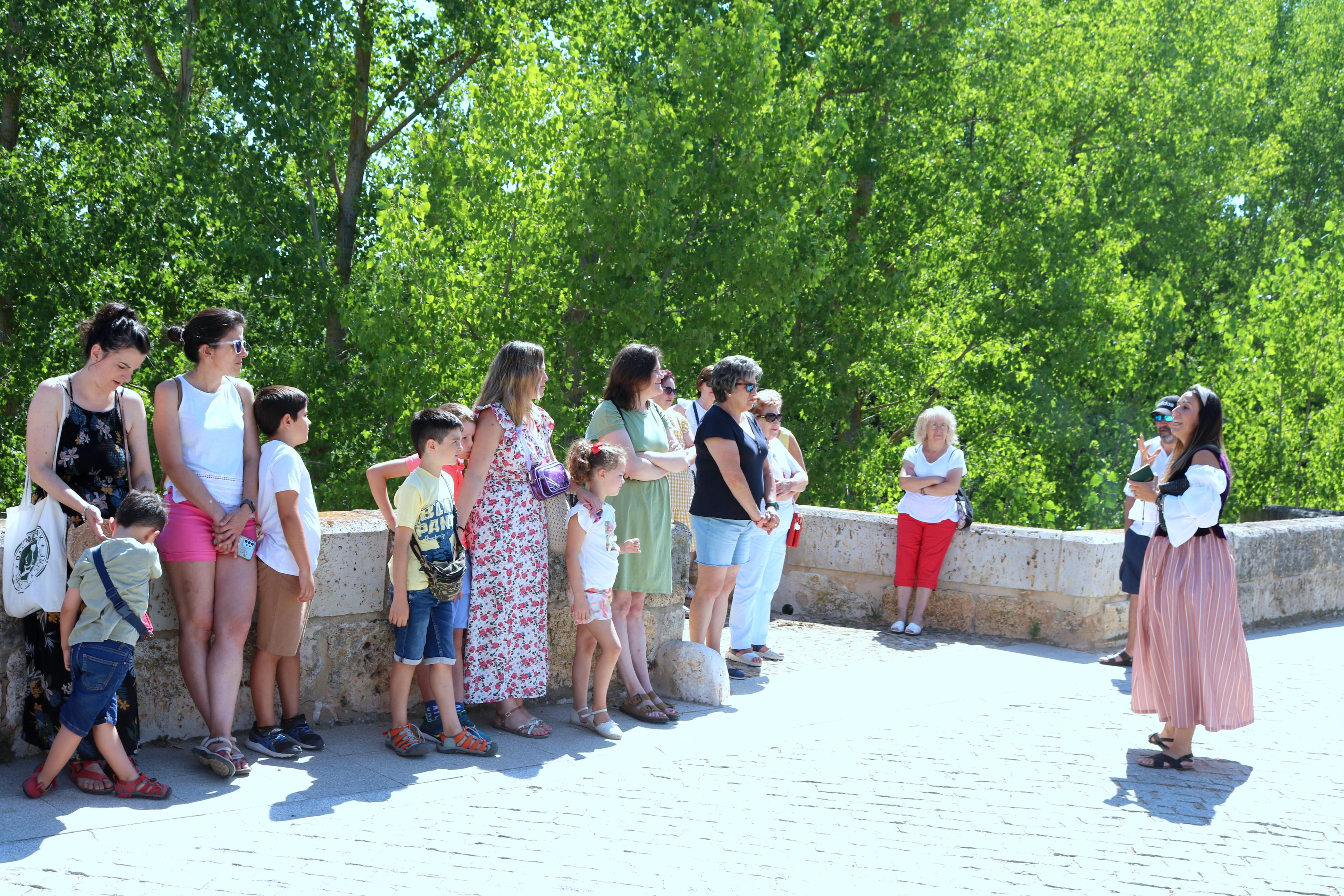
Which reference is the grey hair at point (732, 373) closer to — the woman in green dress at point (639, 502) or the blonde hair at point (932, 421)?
the woman in green dress at point (639, 502)

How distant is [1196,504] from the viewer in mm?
5453

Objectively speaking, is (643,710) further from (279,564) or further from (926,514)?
(926,514)

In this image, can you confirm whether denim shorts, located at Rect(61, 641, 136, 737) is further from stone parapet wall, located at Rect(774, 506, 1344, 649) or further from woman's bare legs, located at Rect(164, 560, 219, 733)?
stone parapet wall, located at Rect(774, 506, 1344, 649)

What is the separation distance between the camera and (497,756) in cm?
502

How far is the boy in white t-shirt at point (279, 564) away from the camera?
4703mm

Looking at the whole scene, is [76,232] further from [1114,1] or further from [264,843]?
[1114,1]

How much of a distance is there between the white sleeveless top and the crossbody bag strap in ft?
1.67

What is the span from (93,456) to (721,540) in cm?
315

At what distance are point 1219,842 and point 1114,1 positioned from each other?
21.5 m

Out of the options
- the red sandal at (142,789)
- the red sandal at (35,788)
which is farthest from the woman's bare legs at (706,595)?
the red sandal at (35,788)

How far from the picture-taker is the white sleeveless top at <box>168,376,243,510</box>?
4602mm

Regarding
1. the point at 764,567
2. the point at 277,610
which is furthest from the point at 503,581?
the point at 764,567

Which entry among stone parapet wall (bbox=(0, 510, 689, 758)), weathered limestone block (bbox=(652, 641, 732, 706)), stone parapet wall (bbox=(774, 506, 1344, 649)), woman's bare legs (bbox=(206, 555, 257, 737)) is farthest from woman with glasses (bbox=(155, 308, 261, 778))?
stone parapet wall (bbox=(774, 506, 1344, 649))

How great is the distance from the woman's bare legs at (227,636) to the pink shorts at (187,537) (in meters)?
0.08
